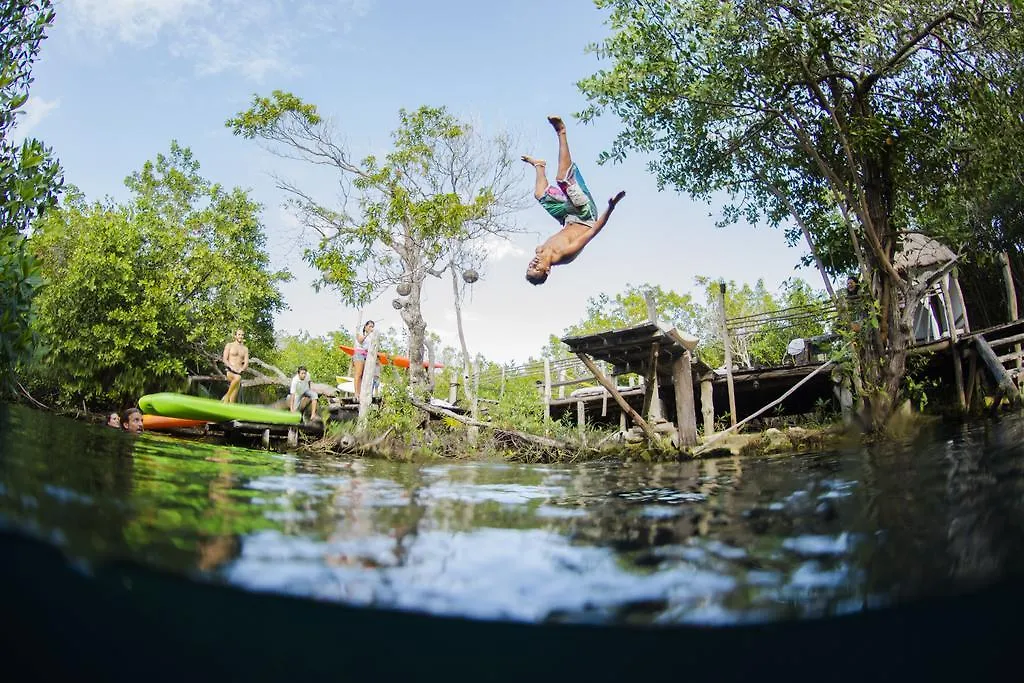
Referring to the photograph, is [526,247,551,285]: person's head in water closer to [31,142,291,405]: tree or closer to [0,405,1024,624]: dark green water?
[0,405,1024,624]: dark green water

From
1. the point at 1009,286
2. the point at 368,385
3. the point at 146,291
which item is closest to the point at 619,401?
the point at 368,385

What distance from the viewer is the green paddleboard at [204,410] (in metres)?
11.1

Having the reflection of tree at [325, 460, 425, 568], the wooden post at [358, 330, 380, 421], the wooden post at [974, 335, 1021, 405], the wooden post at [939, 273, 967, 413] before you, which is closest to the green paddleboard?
the wooden post at [358, 330, 380, 421]

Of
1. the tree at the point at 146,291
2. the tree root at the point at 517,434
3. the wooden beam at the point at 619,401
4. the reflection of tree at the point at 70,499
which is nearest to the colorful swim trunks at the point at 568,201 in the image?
the wooden beam at the point at 619,401

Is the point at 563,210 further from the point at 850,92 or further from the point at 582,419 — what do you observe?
the point at 582,419

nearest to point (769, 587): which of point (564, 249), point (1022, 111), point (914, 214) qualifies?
point (564, 249)

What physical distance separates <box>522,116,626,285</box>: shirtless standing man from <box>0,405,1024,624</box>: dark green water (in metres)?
4.69

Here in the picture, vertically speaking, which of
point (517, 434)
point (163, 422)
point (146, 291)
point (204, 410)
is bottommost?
point (517, 434)

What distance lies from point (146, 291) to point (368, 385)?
25.7 feet

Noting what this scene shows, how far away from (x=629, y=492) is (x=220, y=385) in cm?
1701

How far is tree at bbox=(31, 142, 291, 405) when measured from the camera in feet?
48.4

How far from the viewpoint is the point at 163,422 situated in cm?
1139

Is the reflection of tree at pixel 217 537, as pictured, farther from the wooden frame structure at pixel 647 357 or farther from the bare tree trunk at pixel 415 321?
the bare tree trunk at pixel 415 321

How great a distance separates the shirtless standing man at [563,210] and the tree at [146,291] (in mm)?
10960
